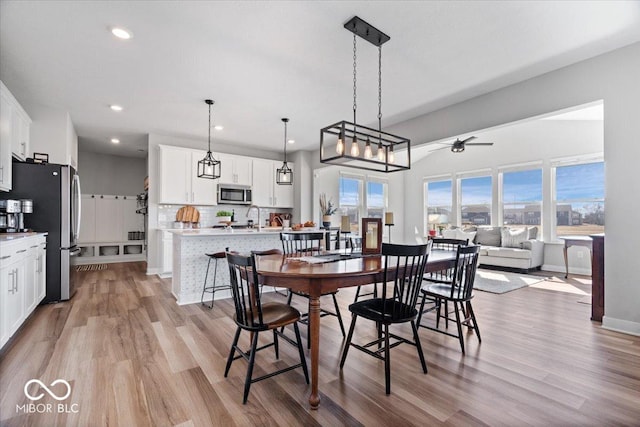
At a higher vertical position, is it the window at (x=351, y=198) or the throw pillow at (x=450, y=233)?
the window at (x=351, y=198)

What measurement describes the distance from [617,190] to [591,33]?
4.78 ft

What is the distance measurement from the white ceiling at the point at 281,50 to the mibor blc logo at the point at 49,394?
2697 millimetres

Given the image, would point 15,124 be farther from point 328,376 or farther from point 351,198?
point 351,198

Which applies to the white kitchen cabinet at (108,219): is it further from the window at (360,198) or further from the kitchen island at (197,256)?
the window at (360,198)

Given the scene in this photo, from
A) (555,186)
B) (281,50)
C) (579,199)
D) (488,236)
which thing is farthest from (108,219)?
(579,199)

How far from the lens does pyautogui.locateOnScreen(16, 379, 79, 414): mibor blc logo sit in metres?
1.73

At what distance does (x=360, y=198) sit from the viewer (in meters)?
8.61

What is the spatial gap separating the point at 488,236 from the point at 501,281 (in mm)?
2070

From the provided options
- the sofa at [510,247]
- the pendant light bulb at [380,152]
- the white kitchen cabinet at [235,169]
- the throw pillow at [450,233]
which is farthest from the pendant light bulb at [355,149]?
the throw pillow at [450,233]

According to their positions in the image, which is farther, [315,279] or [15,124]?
[15,124]

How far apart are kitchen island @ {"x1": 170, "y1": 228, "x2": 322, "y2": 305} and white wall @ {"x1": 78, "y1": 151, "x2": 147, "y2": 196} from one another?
179 inches

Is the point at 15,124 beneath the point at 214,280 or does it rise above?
above

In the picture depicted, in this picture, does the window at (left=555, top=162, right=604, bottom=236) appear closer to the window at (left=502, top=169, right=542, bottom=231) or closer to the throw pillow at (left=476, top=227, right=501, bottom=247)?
the window at (left=502, top=169, right=542, bottom=231)

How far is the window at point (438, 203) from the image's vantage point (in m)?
8.45
